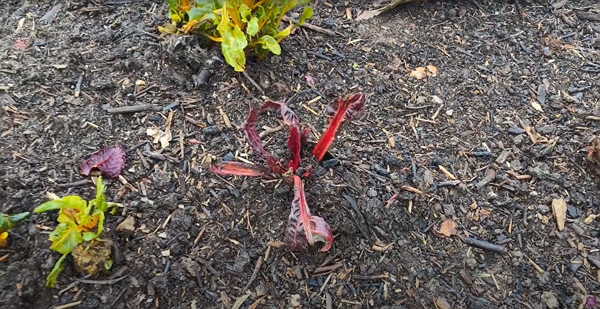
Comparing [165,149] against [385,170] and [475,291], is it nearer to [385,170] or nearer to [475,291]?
[385,170]

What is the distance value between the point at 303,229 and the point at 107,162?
2.34 feet

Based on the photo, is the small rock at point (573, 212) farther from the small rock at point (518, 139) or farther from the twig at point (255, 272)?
the twig at point (255, 272)

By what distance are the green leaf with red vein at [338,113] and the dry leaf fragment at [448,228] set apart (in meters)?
0.48

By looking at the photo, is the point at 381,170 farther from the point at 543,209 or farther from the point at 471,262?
the point at 543,209

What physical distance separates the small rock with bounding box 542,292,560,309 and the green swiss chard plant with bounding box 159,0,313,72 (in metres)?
1.23

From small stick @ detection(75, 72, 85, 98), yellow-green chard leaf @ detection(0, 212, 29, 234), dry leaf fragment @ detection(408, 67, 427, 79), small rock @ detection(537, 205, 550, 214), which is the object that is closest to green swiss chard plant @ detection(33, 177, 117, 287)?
yellow-green chard leaf @ detection(0, 212, 29, 234)

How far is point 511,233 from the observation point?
5.81 ft

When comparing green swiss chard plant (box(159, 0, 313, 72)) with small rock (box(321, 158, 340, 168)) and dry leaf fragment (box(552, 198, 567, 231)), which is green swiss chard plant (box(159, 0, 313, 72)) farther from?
dry leaf fragment (box(552, 198, 567, 231))

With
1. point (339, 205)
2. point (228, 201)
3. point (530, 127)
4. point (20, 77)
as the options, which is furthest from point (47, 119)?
point (530, 127)

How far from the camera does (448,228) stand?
1.76 meters

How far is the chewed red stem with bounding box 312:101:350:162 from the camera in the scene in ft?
5.55

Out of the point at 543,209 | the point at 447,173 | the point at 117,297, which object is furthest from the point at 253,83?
the point at 543,209

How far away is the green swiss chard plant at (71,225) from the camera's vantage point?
1456mm

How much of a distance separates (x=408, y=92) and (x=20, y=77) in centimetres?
152
